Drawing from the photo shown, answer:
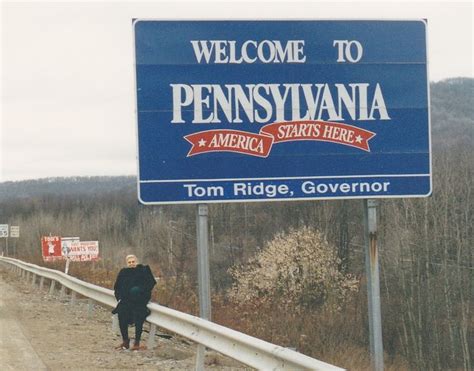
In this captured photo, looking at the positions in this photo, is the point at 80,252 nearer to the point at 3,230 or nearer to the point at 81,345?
the point at 81,345

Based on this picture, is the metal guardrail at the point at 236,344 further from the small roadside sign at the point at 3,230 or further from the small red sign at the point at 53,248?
the small roadside sign at the point at 3,230

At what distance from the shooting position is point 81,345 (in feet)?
43.1

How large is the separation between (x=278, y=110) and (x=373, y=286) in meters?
2.43

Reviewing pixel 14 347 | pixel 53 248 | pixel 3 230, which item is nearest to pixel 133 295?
pixel 14 347

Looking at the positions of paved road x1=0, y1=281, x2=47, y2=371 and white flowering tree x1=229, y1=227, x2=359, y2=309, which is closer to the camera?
paved road x1=0, y1=281, x2=47, y2=371

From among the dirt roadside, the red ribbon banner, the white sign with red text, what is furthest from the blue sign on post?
the white sign with red text

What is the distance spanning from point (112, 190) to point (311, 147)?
13300 centimetres

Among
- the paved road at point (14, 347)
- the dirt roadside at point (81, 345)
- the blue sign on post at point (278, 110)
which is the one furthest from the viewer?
the dirt roadside at point (81, 345)

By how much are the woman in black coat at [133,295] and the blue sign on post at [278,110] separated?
264 cm

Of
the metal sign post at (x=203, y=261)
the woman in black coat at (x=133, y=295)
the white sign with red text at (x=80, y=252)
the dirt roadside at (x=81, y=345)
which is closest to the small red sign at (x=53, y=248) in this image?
the white sign with red text at (x=80, y=252)

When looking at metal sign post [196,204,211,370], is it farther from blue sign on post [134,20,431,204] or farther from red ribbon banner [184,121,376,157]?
red ribbon banner [184,121,376,157]

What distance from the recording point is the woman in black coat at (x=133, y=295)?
12.6 metres

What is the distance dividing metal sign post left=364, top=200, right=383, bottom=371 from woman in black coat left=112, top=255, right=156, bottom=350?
3.60 metres

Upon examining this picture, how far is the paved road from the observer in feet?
35.8
